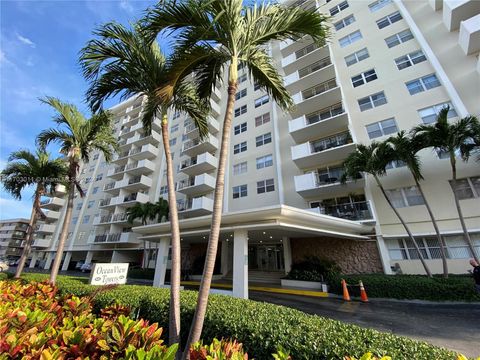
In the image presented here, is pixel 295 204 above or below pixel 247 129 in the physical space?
below

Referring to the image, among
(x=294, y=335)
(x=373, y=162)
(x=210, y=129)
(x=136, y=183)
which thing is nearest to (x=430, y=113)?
(x=373, y=162)

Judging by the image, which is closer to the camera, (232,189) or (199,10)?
(199,10)

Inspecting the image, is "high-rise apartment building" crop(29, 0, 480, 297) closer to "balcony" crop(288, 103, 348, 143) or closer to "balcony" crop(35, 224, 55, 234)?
"balcony" crop(288, 103, 348, 143)

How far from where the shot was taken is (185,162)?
29.7 m

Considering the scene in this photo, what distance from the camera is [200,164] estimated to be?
26125 mm

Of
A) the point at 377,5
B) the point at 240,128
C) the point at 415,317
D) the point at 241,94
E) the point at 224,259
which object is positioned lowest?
the point at 415,317

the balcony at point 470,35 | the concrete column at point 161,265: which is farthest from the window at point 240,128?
the balcony at point 470,35

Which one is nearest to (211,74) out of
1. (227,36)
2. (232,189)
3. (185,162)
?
(227,36)

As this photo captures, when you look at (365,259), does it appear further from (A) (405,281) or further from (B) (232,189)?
(B) (232,189)

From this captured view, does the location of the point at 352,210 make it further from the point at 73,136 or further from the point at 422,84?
the point at 73,136

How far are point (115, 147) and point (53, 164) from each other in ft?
17.7

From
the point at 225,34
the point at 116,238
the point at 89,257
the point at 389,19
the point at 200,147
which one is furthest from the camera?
the point at 89,257

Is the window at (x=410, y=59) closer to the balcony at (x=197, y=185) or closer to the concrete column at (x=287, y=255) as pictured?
the concrete column at (x=287, y=255)

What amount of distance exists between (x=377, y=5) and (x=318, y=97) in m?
11.6
